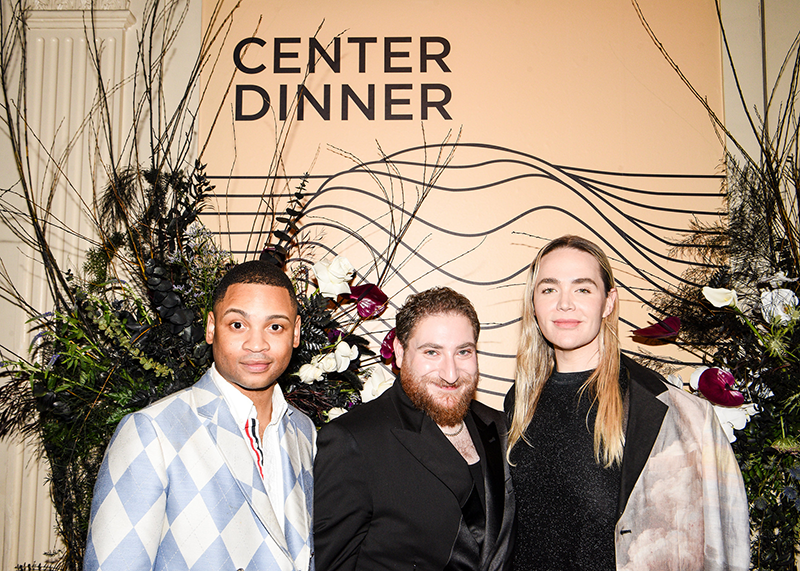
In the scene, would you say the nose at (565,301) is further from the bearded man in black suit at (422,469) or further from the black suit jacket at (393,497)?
the black suit jacket at (393,497)

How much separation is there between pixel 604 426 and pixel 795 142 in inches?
87.8

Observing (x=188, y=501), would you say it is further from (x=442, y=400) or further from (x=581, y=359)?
(x=581, y=359)

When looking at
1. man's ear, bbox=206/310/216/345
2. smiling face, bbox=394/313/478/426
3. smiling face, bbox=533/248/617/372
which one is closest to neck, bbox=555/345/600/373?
smiling face, bbox=533/248/617/372

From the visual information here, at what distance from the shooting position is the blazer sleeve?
1.71m

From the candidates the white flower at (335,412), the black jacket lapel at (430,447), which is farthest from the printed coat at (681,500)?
the white flower at (335,412)

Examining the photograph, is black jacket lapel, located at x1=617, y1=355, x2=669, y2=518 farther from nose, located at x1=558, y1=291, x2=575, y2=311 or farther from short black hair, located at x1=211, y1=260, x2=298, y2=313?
short black hair, located at x1=211, y1=260, x2=298, y2=313

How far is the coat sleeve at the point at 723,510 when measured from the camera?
5.75 ft

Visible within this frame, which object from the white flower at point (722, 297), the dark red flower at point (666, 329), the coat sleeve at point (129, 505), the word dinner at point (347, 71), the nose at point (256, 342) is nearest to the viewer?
the coat sleeve at point (129, 505)

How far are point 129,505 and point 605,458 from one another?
Answer: 5.03 feet

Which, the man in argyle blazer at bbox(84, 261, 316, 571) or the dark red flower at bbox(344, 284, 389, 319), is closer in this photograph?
the man in argyle blazer at bbox(84, 261, 316, 571)

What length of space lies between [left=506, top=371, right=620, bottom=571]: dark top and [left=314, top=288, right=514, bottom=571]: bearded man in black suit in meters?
0.08

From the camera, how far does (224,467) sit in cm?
159

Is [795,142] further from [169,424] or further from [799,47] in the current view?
[169,424]

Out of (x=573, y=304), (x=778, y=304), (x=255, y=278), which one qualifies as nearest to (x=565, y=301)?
(x=573, y=304)
